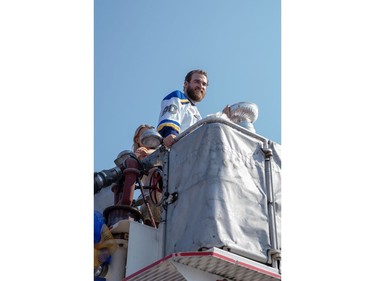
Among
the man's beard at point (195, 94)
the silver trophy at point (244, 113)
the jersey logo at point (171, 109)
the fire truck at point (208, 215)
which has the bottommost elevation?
the fire truck at point (208, 215)

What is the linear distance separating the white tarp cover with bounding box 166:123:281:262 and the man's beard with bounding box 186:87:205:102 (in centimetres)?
181

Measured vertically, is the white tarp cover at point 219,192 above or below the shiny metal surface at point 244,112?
below

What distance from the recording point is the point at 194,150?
5469 millimetres

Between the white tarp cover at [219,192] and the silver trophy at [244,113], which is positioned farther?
the silver trophy at [244,113]

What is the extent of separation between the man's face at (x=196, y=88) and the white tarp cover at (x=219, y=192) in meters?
1.82

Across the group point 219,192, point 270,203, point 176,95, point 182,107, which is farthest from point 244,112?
point 219,192

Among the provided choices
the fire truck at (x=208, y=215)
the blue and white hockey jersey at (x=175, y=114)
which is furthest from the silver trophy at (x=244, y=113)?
the fire truck at (x=208, y=215)

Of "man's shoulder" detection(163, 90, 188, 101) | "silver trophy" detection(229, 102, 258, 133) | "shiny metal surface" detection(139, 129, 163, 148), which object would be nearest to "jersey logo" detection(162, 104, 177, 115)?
"man's shoulder" detection(163, 90, 188, 101)

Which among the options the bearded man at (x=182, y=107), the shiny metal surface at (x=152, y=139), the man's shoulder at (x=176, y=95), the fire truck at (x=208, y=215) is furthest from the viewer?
the man's shoulder at (x=176, y=95)

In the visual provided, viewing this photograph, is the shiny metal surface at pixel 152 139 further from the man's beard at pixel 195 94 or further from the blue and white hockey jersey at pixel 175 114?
the man's beard at pixel 195 94

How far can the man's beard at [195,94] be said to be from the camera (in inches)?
295

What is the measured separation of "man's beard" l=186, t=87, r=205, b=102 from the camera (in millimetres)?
7480
